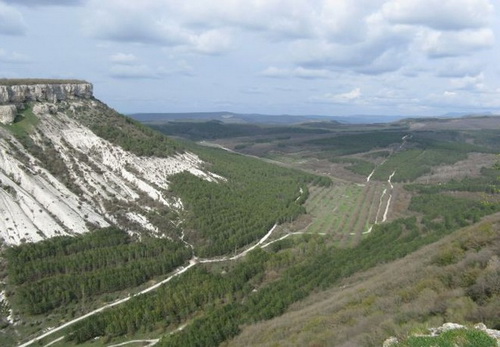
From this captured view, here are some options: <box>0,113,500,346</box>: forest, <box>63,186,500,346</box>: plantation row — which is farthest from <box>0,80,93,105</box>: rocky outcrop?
<box>63,186,500,346</box>: plantation row

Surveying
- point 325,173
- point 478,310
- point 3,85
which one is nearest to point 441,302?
point 478,310

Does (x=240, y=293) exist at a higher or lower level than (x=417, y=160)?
lower

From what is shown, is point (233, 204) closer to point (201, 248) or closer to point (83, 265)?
point (201, 248)

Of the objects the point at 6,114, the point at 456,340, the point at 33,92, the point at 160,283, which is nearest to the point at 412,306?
the point at 456,340

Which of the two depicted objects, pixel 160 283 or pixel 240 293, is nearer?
pixel 240 293

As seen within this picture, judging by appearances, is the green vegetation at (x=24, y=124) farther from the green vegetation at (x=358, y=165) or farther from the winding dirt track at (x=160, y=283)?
the green vegetation at (x=358, y=165)

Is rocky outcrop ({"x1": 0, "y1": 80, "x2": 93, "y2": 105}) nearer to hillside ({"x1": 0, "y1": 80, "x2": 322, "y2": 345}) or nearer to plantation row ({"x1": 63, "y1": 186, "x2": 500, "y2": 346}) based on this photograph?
hillside ({"x1": 0, "y1": 80, "x2": 322, "y2": 345})
